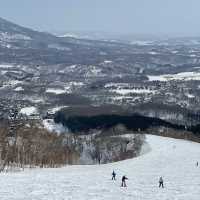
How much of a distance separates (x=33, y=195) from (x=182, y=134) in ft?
452

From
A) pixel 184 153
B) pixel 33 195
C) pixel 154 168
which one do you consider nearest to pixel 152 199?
pixel 33 195

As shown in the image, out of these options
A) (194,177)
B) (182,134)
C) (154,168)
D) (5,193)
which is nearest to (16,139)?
(154,168)

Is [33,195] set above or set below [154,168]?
above

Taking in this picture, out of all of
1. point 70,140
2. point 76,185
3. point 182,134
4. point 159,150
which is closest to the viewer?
point 76,185

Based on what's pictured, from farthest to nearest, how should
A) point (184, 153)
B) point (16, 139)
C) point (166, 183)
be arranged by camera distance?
point (184, 153), point (16, 139), point (166, 183)

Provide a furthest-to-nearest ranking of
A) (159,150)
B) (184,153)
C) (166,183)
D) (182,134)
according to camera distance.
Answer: (182,134) → (159,150) → (184,153) → (166,183)

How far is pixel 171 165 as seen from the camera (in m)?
96.2

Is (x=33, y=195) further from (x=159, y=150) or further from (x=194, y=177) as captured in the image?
(x=159, y=150)

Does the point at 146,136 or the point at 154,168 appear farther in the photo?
the point at 146,136

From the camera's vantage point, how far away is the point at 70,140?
163 metres

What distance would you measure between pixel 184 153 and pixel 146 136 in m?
48.0

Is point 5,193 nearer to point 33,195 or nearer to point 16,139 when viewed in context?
point 33,195

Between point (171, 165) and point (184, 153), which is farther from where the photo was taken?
point (184, 153)

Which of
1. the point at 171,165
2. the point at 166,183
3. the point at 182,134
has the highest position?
the point at 166,183
